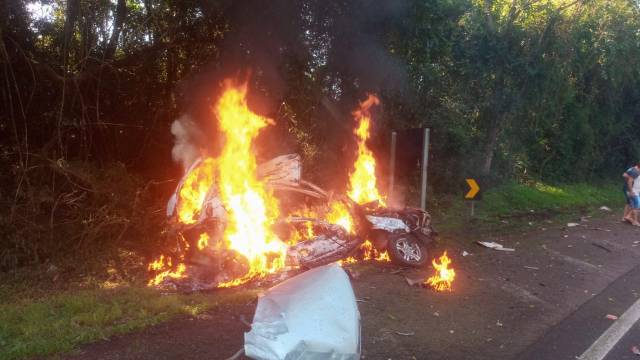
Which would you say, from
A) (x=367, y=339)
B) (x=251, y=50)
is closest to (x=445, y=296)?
(x=367, y=339)

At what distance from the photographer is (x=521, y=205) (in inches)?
595

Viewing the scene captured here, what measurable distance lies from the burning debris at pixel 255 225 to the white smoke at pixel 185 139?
31.2 inches

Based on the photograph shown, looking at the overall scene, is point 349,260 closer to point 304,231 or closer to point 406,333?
point 304,231

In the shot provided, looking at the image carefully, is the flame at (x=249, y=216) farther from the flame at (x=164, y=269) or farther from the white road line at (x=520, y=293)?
the white road line at (x=520, y=293)

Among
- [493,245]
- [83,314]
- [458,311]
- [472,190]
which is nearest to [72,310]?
[83,314]

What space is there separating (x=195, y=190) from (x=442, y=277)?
395 centimetres

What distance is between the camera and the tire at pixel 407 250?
7633 mm

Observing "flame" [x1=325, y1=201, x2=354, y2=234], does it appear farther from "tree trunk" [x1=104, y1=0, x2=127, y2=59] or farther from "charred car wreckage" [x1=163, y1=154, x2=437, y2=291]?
"tree trunk" [x1=104, y1=0, x2=127, y2=59]

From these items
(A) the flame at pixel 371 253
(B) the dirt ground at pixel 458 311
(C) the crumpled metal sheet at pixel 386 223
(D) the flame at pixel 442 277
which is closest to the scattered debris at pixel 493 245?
(B) the dirt ground at pixel 458 311

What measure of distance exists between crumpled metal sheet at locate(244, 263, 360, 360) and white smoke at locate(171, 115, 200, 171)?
5.48 metres

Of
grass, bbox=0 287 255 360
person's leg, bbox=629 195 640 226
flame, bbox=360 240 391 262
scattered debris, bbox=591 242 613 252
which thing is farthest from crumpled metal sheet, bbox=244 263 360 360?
person's leg, bbox=629 195 640 226

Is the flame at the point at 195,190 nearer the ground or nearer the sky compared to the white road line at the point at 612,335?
nearer the sky

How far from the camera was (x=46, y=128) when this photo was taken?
834cm

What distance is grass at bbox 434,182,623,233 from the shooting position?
12.1 m
